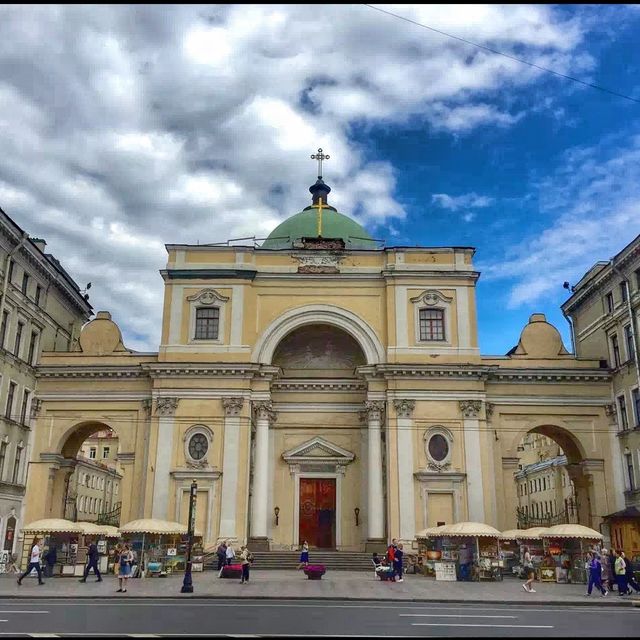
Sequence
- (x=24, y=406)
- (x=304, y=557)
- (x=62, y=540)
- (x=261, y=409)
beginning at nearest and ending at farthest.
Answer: (x=62, y=540)
(x=304, y=557)
(x=261, y=409)
(x=24, y=406)

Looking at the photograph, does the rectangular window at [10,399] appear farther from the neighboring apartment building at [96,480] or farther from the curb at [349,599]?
the neighboring apartment building at [96,480]

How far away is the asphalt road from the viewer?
534 inches

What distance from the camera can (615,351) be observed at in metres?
37.2

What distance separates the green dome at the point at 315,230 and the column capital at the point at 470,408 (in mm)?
12958

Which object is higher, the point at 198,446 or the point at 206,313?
the point at 206,313

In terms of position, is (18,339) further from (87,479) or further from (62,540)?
(87,479)

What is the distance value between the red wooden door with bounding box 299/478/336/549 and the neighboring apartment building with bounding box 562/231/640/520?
14456 mm

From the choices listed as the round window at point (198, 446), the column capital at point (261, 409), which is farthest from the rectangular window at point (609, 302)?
the round window at point (198, 446)

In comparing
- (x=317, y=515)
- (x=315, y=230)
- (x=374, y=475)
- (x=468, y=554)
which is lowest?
(x=468, y=554)

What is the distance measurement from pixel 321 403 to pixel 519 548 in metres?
12.3

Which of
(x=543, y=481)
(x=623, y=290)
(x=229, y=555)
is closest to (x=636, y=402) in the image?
(x=623, y=290)

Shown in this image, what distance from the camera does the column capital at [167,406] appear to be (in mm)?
36094

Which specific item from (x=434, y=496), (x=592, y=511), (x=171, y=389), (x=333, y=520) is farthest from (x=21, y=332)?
(x=592, y=511)

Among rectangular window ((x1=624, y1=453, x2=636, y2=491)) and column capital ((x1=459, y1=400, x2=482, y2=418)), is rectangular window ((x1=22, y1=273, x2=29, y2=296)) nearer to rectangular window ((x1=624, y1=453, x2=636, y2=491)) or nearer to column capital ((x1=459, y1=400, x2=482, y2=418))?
column capital ((x1=459, y1=400, x2=482, y2=418))
